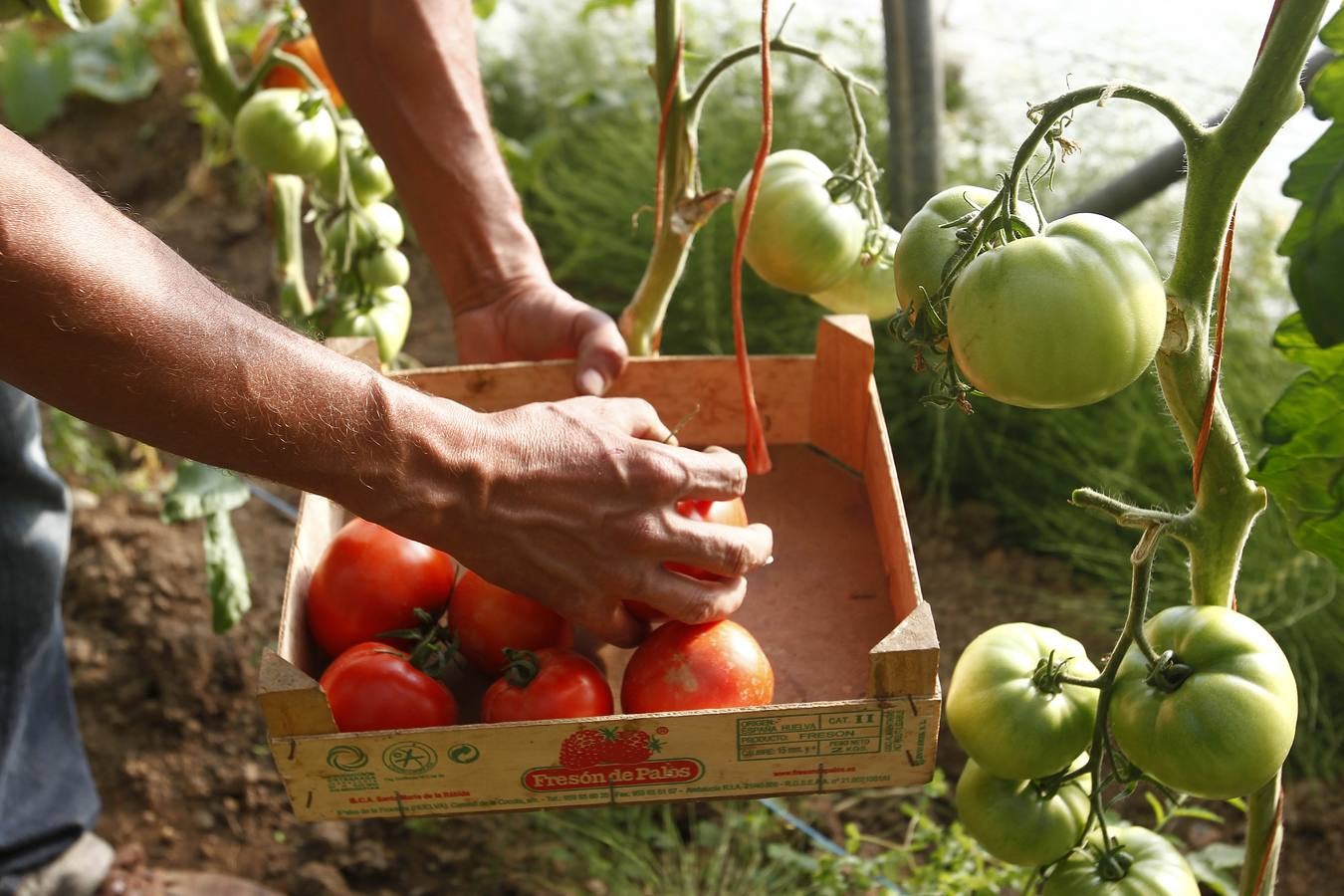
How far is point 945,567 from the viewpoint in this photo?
2.79 meters

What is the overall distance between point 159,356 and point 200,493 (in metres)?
0.84

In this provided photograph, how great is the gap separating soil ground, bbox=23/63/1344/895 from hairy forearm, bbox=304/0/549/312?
20.2 inches

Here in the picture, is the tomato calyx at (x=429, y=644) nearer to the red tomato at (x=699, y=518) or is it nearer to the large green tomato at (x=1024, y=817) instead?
the red tomato at (x=699, y=518)

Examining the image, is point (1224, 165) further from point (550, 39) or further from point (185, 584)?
point (550, 39)

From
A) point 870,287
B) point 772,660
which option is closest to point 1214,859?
point 772,660

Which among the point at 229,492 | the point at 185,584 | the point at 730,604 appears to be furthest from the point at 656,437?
the point at 185,584

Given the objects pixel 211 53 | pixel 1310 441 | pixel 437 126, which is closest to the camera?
pixel 1310 441

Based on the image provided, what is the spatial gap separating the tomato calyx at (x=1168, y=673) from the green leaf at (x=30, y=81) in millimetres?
4156

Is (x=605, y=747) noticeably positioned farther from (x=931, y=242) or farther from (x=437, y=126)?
(x=437, y=126)

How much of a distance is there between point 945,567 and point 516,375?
148 centimetres

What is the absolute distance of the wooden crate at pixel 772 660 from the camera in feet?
3.63

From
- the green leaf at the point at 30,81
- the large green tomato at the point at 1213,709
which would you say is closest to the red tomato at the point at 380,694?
the large green tomato at the point at 1213,709

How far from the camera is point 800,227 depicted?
1.36 metres

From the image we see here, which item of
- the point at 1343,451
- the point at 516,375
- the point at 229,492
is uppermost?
the point at 1343,451
